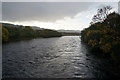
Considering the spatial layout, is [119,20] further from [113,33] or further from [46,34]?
[46,34]

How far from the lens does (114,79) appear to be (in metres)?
9.16

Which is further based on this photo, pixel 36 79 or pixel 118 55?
pixel 118 55

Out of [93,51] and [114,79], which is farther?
[93,51]

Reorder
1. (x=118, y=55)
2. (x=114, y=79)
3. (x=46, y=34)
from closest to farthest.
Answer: (x=114, y=79)
(x=118, y=55)
(x=46, y=34)

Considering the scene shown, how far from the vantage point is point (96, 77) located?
972 centimetres

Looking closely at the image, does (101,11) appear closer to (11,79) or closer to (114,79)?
(114,79)

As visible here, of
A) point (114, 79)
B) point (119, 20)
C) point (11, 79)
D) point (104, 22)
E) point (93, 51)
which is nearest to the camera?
point (114, 79)

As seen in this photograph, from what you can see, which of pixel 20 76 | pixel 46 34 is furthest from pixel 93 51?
pixel 46 34

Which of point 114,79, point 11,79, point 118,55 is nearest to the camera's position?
point 114,79

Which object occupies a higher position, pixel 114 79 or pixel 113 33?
pixel 113 33

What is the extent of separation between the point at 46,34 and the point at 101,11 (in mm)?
112478

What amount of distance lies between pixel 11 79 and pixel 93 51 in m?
21.1

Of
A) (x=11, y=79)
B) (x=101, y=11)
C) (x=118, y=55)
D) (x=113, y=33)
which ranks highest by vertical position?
(x=101, y=11)

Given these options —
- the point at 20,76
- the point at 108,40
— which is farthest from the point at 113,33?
the point at 20,76
